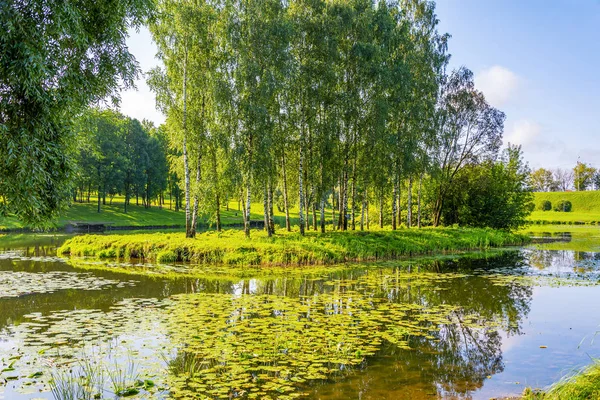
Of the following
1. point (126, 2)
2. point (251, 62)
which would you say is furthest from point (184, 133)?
point (126, 2)

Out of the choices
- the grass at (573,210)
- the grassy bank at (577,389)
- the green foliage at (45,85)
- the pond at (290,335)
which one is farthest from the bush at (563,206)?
the green foliage at (45,85)

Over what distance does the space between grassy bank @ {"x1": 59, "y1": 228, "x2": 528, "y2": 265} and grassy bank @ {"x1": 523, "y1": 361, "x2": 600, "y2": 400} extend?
18.0 meters

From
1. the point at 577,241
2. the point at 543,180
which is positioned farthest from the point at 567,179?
the point at 577,241

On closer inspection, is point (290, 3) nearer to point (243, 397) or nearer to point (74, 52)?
point (74, 52)

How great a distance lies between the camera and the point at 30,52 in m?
8.86

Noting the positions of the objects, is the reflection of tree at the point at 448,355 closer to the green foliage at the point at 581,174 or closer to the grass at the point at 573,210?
the grass at the point at 573,210

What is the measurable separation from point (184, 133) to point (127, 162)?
4006cm

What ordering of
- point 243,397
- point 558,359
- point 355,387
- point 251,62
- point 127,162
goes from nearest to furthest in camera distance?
point 243,397, point 355,387, point 558,359, point 251,62, point 127,162

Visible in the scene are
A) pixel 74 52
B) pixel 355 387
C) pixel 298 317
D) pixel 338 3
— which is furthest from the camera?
pixel 338 3

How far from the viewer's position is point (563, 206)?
105750 millimetres

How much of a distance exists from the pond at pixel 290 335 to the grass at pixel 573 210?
75.6 m

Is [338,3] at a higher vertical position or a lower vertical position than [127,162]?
higher

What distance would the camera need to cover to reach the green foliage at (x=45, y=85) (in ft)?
29.7

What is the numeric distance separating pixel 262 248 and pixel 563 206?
104566mm
